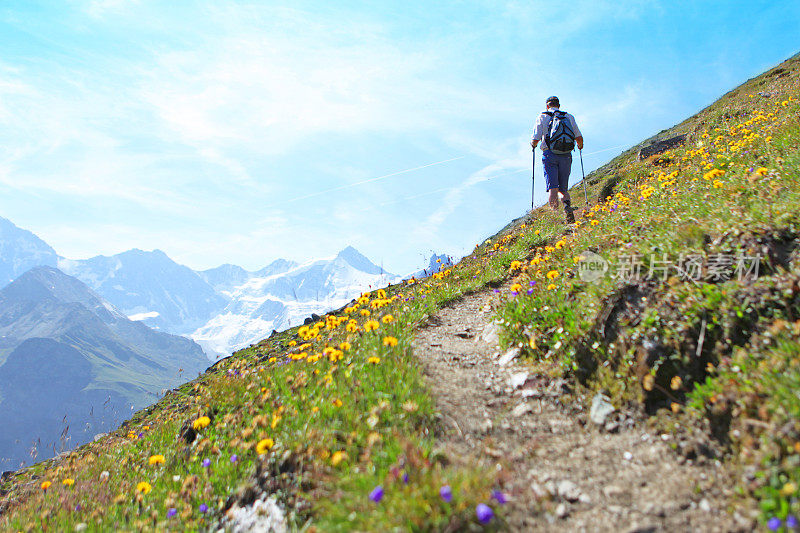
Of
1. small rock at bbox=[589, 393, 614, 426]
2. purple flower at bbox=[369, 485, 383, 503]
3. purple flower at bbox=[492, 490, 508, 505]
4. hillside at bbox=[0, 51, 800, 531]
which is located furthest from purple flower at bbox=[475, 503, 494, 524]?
small rock at bbox=[589, 393, 614, 426]

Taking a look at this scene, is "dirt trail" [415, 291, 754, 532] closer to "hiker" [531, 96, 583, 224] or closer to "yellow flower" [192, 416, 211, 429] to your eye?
"yellow flower" [192, 416, 211, 429]

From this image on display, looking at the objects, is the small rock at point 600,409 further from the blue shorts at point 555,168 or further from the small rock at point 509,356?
the blue shorts at point 555,168

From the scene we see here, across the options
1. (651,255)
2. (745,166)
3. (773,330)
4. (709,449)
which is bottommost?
(709,449)

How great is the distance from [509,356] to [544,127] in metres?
9.34

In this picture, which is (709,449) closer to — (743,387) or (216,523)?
(743,387)

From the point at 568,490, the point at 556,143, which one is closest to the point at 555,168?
the point at 556,143

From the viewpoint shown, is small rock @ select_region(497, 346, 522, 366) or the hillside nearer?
the hillside

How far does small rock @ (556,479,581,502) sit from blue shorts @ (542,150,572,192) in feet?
35.4

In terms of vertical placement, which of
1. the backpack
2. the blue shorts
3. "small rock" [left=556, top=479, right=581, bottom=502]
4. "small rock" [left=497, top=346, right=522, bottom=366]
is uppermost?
the backpack

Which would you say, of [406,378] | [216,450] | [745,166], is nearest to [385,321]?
[406,378]

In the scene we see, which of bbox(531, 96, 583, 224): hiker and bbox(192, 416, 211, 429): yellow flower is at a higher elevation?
bbox(531, 96, 583, 224): hiker

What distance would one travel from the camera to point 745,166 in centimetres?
726

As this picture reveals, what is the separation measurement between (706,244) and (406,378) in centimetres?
386

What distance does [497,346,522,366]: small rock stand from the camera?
5.97 metres
